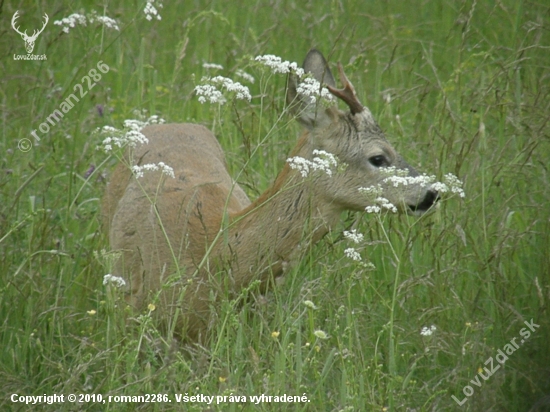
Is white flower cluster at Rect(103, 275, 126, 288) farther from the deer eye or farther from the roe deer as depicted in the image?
the deer eye

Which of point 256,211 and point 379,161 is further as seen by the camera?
point 379,161

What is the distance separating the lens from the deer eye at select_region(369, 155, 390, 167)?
14.4 feet

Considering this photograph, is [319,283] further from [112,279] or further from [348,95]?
[348,95]

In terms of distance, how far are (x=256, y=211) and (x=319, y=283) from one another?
2.61ft

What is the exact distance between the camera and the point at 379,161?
14.5 feet

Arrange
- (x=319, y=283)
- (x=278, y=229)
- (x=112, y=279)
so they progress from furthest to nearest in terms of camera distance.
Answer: (x=278, y=229) → (x=319, y=283) → (x=112, y=279)

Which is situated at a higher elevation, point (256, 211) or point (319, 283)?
point (256, 211)

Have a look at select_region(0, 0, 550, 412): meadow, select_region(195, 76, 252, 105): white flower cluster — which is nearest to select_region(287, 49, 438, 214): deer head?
select_region(0, 0, 550, 412): meadow

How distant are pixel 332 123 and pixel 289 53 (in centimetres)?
322

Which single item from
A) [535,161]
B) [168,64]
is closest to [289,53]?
[168,64]

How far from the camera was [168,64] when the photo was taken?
7691mm

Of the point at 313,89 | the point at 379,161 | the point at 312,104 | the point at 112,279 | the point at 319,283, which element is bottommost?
the point at 319,283

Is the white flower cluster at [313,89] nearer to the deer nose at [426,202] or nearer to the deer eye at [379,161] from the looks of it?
the deer eye at [379,161]

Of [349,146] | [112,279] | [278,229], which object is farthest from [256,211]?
[112,279]
